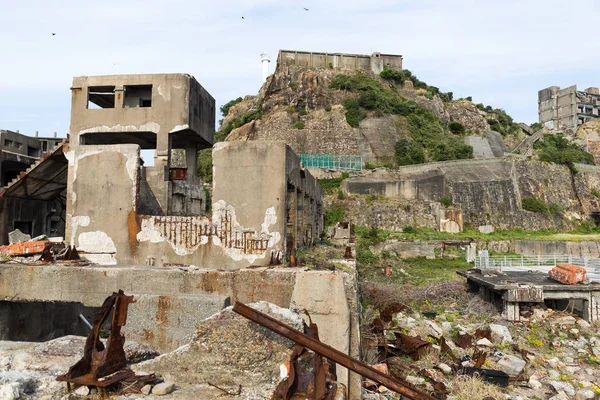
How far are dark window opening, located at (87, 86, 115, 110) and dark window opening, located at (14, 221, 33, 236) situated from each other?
15.3ft

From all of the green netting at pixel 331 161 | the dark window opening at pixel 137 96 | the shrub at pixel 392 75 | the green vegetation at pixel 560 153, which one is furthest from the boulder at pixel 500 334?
the shrub at pixel 392 75

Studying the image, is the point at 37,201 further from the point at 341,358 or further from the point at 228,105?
the point at 228,105

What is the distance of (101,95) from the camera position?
11.9m

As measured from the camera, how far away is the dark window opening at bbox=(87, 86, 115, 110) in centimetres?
1141

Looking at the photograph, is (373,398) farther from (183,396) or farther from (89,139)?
(89,139)

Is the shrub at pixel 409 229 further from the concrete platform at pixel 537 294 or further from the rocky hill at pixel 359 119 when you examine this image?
the concrete platform at pixel 537 294

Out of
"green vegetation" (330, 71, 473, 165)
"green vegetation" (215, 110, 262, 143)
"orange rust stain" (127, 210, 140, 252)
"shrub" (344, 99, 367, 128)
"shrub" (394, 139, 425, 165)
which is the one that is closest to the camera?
"orange rust stain" (127, 210, 140, 252)

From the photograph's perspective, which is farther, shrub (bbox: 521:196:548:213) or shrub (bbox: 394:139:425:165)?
shrub (bbox: 394:139:425:165)

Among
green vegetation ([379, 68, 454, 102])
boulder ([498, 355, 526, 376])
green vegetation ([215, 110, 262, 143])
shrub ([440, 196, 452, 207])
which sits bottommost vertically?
boulder ([498, 355, 526, 376])

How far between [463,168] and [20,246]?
36.5 meters

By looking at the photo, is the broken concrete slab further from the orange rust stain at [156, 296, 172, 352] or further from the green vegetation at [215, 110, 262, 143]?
the green vegetation at [215, 110, 262, 143]

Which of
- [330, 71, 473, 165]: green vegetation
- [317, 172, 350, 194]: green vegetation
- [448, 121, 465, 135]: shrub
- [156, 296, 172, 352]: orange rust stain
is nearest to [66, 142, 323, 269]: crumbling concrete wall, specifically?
[156, 296, 172, 352]: orange rust stain

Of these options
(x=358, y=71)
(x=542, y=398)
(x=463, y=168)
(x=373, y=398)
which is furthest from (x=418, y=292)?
(x=358, y=71)

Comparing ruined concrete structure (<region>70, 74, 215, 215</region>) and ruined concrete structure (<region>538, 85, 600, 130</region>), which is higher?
ruined concrete structure (<region>538, 85, 600, 130</region>)
